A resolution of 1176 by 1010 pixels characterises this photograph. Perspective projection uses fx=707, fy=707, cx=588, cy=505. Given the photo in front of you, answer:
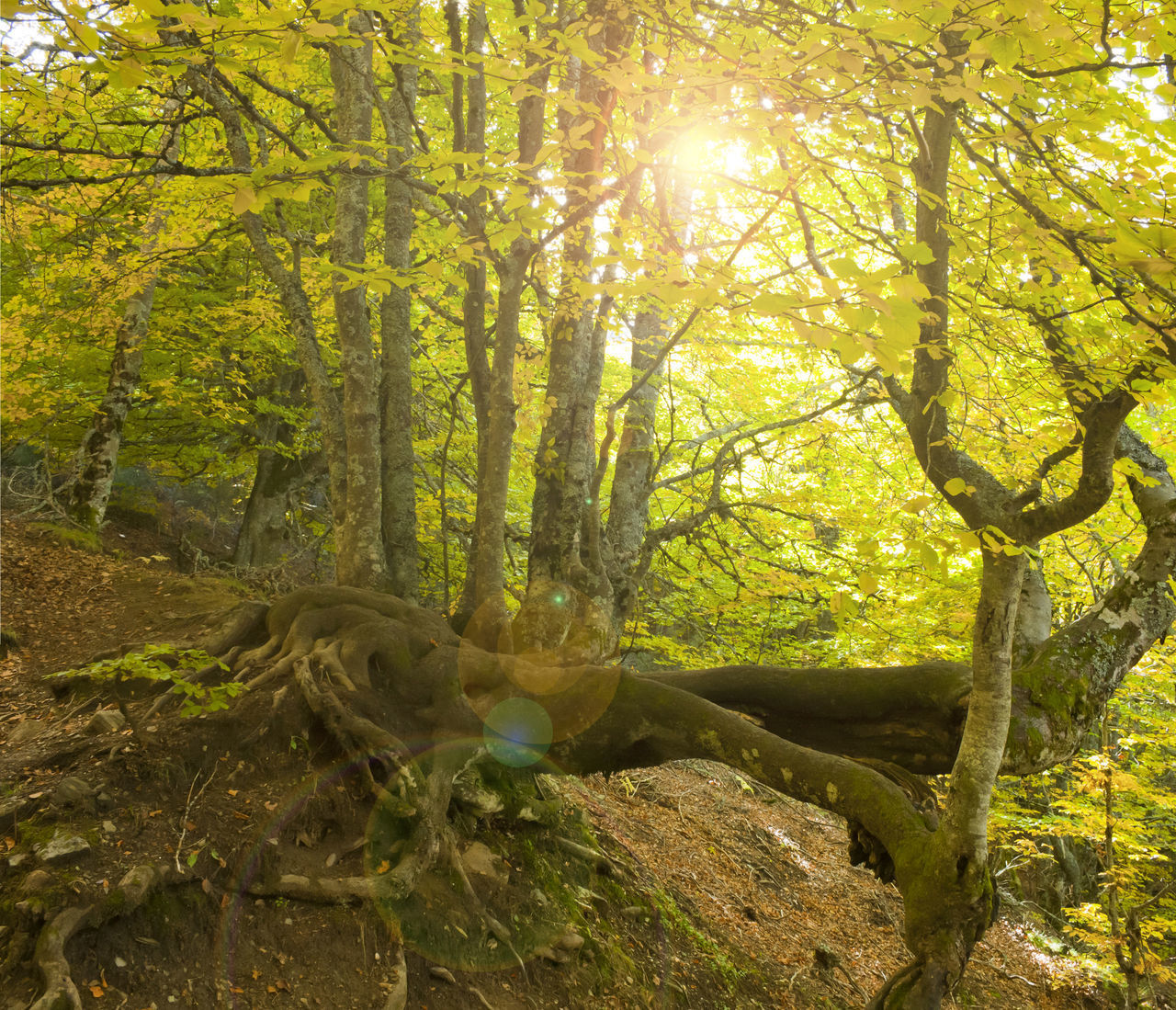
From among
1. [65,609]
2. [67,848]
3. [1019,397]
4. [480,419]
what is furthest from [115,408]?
[1019,397]

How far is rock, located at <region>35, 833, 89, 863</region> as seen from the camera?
306 centimetres

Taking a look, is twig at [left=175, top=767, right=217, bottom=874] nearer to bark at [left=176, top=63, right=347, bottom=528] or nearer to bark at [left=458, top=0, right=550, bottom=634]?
bark at [left=458, top=0, right=550, bottom=634]

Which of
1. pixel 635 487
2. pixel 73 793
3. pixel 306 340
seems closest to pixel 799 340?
pixel 635 487

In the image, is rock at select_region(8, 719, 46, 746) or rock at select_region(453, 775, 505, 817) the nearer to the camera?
rock at select_region(8, 719, 46, 746)

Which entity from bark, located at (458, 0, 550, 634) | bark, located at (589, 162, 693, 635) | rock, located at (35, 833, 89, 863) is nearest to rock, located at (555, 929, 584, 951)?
bark, located at (458, 0, 550, 634)

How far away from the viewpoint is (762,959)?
6.50m

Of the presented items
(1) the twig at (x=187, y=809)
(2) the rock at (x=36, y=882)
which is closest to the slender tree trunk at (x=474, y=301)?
(1) the twig at (x=187, y=809)

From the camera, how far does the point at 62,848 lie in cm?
312

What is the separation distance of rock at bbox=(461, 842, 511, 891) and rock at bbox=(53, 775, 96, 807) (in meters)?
2.11

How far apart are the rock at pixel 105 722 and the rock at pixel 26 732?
45 cm

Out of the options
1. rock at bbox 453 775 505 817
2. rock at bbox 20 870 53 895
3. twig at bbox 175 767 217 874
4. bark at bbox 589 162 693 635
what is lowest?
rock at bbox 453 775 505 817

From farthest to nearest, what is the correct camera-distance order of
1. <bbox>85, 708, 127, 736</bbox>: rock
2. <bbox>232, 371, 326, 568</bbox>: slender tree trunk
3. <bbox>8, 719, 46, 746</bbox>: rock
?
<bbox>232, 371, 326, 568</bbox>: slender tree trunk
<bbox>8, 719, 46, 746</bbox>: rock
<bbox>85, 708, 127, 736</bbox>: rock

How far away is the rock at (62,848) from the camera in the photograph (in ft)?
10.1

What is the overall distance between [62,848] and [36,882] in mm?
232
